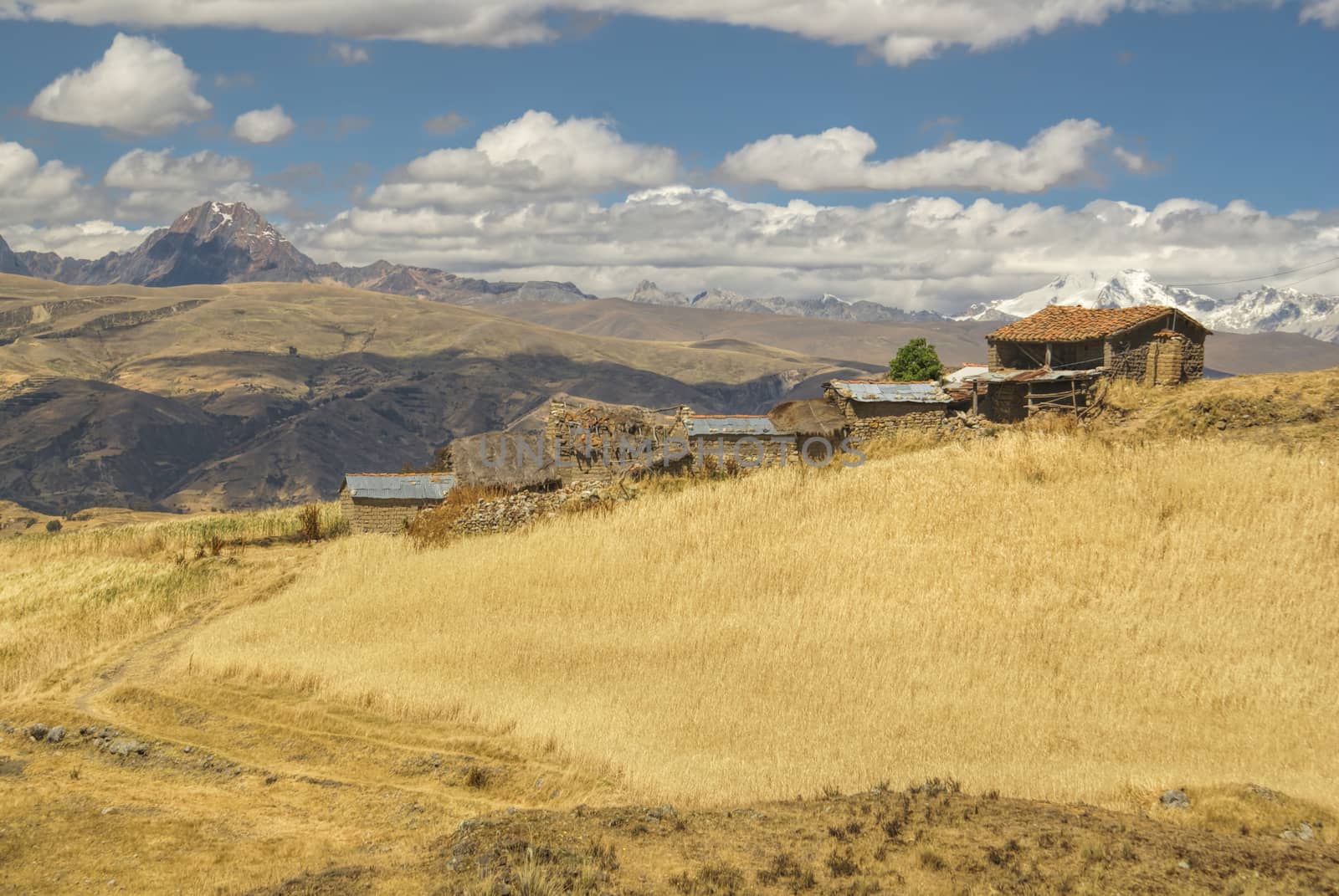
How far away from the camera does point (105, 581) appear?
3253cm

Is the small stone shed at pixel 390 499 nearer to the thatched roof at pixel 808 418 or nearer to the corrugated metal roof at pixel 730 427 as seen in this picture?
the corrugated metal roof at pixel 730 427

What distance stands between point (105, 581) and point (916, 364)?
1348 inches

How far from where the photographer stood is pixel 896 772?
15.3m

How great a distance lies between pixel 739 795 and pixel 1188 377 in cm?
3734

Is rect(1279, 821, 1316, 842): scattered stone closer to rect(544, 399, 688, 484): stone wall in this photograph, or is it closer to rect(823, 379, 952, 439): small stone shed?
rect(544, 399, 688, 484): stone wall

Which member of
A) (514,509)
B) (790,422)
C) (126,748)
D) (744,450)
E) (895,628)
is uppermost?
(790,422)

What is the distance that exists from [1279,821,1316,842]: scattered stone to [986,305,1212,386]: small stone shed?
32943 mm

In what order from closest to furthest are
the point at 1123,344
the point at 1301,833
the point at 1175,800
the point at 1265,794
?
the point at 1301,833 → the point at 1265,794 → the point at 1175,800 → the point at 1123,344

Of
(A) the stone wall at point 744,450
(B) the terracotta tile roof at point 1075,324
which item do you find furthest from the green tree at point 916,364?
(A) the stone wall at point 744,450

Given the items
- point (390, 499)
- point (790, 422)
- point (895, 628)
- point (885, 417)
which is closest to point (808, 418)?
point (790, 422)

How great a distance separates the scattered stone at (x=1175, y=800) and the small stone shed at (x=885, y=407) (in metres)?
25.5

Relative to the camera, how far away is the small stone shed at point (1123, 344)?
43.5 meters

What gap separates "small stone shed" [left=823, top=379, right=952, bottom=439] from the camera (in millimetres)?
39062

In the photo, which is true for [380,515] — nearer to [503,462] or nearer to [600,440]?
[503,462]
